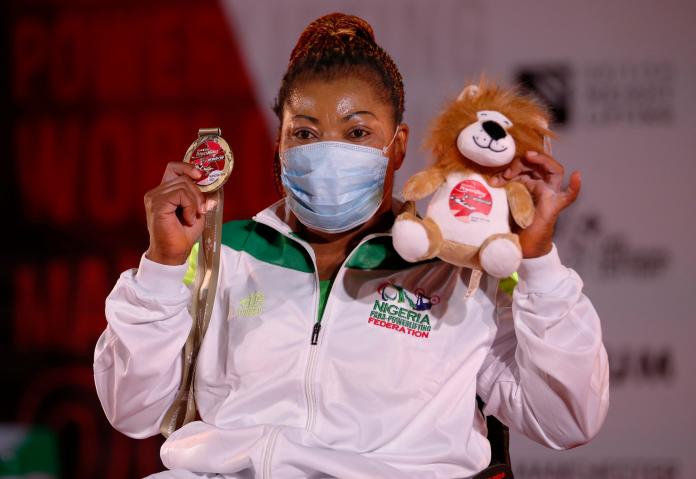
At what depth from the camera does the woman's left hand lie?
147 cm

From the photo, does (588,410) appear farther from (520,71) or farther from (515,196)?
(520,71)

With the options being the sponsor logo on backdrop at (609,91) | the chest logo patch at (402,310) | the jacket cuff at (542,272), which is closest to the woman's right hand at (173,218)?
the chest logo patch at (402,310)

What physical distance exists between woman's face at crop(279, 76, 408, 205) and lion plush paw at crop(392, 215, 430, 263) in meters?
0.31

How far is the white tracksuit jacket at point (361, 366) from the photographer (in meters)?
1.51

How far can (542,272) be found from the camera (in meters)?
1.48

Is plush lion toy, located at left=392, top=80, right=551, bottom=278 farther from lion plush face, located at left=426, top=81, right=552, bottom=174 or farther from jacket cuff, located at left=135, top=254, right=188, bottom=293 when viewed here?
jacket cuff, located at left=135, top=254, right=188, bottom=293

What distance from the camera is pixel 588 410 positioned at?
1.55 metres

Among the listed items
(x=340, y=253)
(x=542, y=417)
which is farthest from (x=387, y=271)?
(x=542, y=417)

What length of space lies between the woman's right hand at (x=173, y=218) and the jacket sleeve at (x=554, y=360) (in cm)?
62

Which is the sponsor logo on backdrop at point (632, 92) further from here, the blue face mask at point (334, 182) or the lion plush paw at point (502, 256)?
the lion plush paw at point (502, 256)

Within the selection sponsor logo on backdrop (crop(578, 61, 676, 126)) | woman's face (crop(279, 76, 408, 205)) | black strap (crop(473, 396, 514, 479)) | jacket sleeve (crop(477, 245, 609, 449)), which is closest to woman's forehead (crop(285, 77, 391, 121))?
woman's face (crop(279, 76, 408, 205))

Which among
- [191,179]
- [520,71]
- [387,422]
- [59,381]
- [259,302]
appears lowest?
[59,381]

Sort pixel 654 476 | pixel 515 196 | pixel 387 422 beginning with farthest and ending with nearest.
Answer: pixel 654 476 < pixel 387 422 < pixel 515 196

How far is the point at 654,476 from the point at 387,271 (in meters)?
1.86
